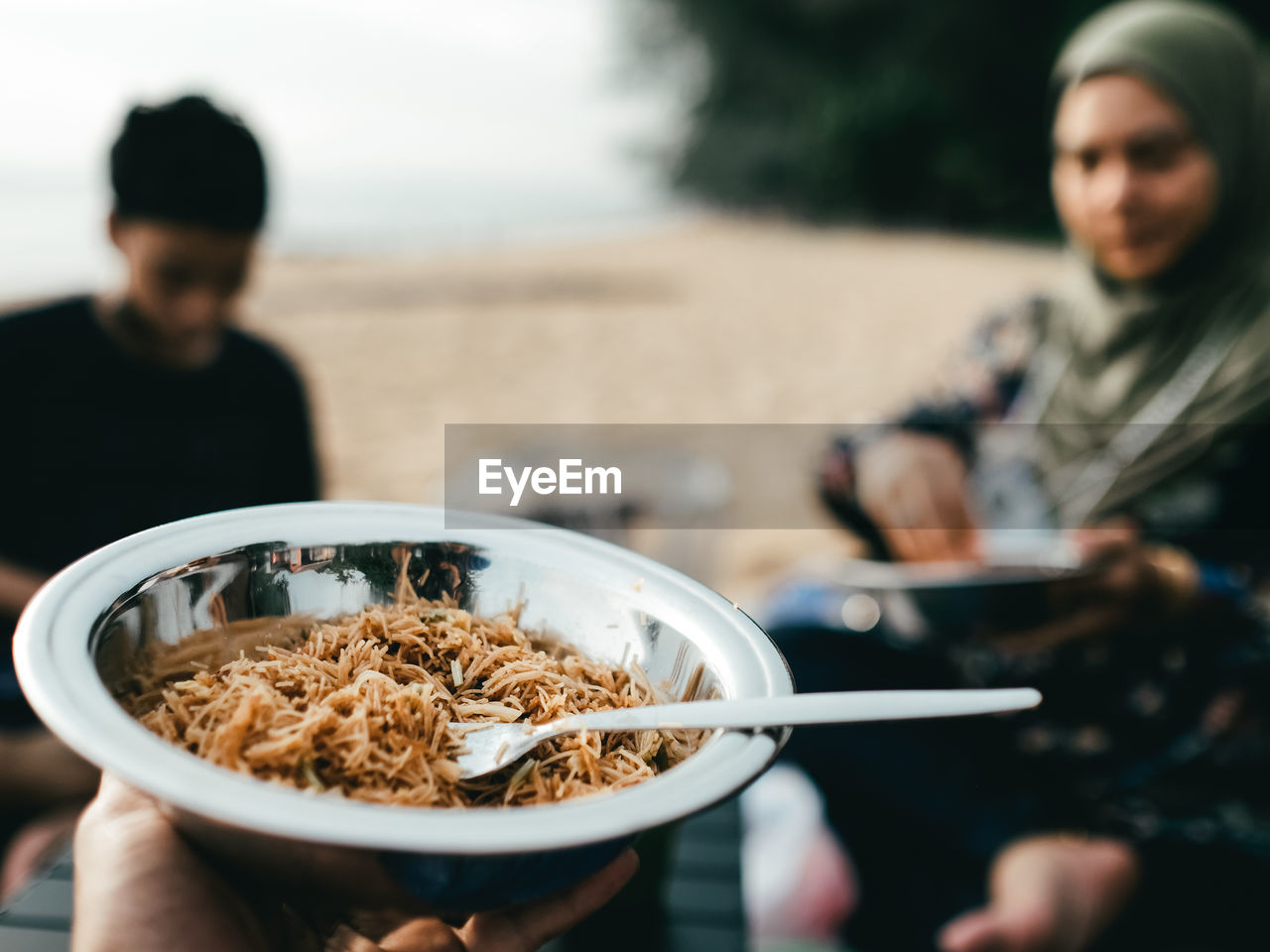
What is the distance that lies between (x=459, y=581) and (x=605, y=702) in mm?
267

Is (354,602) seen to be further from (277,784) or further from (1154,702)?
(1154,702)

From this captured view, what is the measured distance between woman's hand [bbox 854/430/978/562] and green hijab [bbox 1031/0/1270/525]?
1.64 ft

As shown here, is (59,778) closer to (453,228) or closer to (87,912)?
(87,912)

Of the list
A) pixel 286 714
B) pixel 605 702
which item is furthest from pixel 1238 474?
pixel 286 714

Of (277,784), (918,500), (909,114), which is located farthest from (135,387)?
(909,114)

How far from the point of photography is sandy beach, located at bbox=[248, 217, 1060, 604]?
18.5 ft

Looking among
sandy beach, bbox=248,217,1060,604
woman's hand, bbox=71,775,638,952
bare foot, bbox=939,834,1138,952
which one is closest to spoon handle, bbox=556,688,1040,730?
woman's hand, bbox=71,775,638,952

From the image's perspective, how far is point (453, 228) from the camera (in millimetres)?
19203

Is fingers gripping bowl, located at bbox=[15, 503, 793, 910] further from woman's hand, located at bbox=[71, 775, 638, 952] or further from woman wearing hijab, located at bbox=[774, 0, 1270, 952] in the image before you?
woman wearing hijab, located at bbox=[774, 0, 1270, 952]

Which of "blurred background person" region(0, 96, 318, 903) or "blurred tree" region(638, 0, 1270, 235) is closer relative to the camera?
"blurred background person" region(0, 96, 318, 903)

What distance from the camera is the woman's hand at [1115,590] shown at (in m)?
1.89

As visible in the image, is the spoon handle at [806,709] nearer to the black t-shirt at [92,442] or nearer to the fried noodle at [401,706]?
the fried noodle at [401,706]

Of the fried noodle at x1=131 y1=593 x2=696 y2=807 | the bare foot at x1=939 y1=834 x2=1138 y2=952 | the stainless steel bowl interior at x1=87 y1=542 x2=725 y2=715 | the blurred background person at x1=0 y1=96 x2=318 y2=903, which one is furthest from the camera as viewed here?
the blurred background person at x1=0 y1=96 x2=318 y2=903

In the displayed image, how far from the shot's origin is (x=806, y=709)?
0.81m
